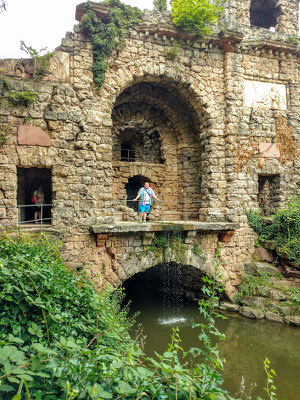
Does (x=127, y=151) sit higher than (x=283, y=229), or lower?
higher

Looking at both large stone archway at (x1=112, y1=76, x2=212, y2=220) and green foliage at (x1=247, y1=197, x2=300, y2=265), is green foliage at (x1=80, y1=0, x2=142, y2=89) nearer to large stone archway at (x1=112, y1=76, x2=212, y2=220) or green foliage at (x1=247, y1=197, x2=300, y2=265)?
large stone archway at (x1=112, y1=76, x2=212, y2=220)

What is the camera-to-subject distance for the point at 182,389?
88.0 inches

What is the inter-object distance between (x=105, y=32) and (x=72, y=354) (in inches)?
298

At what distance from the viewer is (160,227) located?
7652 mm

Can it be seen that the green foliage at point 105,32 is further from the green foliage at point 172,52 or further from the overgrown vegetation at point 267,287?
the overgrown vegetation at point 267,287

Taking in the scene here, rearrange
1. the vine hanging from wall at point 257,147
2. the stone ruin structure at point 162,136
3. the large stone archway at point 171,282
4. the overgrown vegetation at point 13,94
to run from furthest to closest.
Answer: the large stone archway at point 171,282, the vine hanging from wall at point 257,147, the stone ruin structure at point 162,136, the overgrown vegetation at point 13,94

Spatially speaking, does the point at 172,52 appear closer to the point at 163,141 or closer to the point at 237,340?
the point at 163,141

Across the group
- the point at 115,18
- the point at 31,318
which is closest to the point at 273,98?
the point at 115,18

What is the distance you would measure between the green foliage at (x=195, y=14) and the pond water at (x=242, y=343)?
26.7 feet

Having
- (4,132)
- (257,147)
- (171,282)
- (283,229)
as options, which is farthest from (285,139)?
(4,132)

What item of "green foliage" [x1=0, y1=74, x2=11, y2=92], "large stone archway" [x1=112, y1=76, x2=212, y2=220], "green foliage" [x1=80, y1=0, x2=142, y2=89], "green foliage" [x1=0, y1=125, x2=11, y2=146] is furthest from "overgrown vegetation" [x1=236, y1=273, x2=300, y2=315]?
"green foliage" [x1=0, y1=74, x2=11, y2=92]

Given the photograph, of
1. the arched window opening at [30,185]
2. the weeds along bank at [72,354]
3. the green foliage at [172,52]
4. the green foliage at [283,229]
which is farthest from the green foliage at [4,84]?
the green foliage at [283,229]

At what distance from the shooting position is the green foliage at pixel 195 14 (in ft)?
26.2

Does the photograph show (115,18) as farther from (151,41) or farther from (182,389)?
(182,389)
